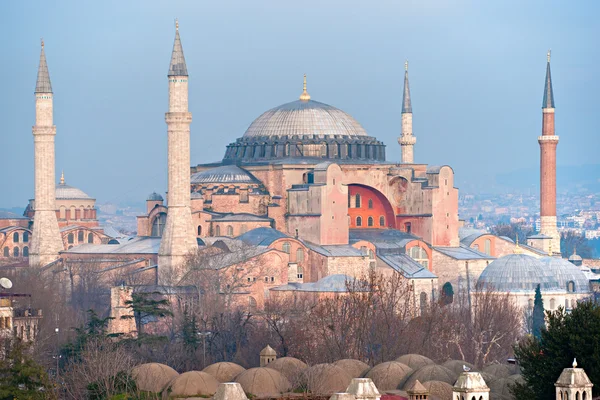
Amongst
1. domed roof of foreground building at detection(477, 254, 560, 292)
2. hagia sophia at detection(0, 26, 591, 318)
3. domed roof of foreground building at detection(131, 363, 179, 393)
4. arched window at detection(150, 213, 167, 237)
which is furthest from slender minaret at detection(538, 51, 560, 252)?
domed roof of foreground building at detection(131, 363, 179, 393)

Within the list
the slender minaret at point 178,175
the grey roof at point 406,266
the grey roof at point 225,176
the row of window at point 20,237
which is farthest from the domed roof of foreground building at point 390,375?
the row of window at point 20,237

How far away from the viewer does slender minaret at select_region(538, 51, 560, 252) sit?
7700cm

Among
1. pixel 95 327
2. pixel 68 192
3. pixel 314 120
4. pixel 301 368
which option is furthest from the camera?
pixel 68 192

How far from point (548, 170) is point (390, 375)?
3824cm

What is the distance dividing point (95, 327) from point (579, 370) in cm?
1955

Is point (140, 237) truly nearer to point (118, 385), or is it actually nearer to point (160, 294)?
point (160, 294)

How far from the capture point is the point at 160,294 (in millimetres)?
54500

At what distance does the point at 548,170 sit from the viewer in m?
77.3

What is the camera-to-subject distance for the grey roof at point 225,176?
6594 centimetres

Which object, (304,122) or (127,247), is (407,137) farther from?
(127,247)

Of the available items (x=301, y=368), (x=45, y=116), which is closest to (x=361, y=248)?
(x=45, y=116)

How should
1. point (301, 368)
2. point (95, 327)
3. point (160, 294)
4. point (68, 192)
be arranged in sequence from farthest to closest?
1. point (68, 192)
2. point (160, 294)
3. point (95, 327)
4. point (301, 368)

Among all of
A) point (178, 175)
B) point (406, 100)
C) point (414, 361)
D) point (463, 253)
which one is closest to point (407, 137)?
point (406, 100)

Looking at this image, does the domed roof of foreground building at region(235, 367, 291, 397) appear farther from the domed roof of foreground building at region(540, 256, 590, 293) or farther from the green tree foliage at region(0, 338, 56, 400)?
the domed roof of foreground building at region(540, 256, 590, 293)
